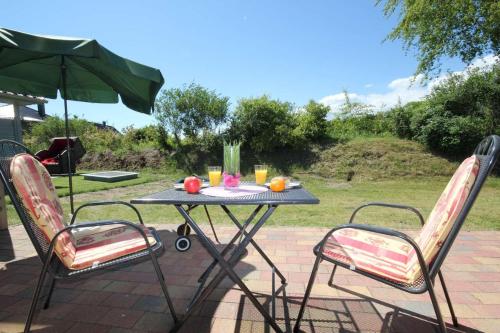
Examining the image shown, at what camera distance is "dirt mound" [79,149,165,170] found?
11656mm

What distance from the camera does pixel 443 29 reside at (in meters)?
9.09

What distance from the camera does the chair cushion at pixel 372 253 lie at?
1.57m

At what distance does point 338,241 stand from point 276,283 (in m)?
0.69

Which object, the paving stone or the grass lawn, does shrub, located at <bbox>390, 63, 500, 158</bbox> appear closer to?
the grass lawn

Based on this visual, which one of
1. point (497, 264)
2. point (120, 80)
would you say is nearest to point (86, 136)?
point (120, 80)

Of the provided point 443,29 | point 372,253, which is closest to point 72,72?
point 372,253

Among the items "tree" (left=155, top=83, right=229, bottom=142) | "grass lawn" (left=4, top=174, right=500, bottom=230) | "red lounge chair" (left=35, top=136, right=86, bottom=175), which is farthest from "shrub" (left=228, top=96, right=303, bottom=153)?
"red lounge chair" (left=35, top=136, right=86, bottom=175)

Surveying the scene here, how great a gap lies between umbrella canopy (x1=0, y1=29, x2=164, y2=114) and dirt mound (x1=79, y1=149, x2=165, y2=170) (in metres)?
7.22

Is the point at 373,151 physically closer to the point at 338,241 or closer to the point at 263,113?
the point at 263,113

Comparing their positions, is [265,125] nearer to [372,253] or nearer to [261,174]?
[261,174]

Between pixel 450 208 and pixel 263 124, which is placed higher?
pixel 263 124

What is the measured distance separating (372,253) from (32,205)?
74.1 inches

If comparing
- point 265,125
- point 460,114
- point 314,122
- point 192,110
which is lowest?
point 265,125

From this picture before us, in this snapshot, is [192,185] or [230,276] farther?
[192,185]
